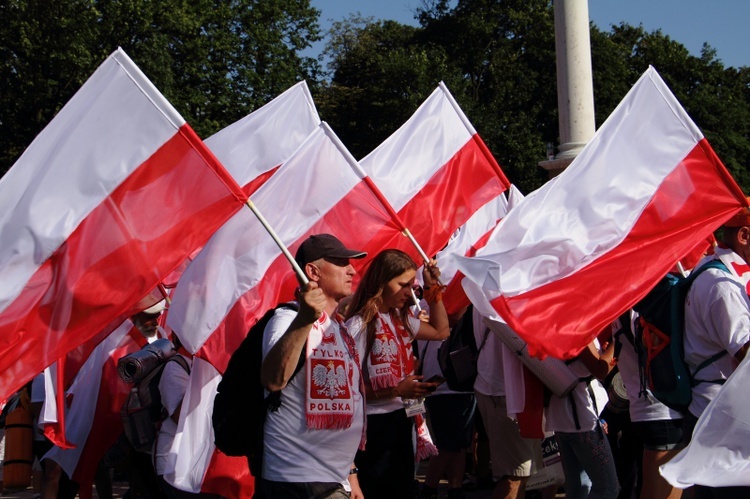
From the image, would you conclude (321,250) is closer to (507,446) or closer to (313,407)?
(313,407)

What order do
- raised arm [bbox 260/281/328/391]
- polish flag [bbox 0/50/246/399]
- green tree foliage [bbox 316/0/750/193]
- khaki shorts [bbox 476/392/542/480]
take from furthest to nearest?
green tree foliage [bbox 316/0/750/193] → khaki shorts [bbox 476/392/542/480] → polish flag [bbox 0/50/246/399] → raised arm [bbox 260/281/328/391]

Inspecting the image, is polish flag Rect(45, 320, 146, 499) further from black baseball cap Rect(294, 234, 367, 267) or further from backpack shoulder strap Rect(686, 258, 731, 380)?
backpack shoulder strap Rect(686, 258, 731, 380)

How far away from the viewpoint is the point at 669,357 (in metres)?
5.27

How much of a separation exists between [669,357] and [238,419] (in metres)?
2.13

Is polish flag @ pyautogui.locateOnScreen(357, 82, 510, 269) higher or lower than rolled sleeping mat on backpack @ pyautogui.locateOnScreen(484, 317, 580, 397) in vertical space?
higher

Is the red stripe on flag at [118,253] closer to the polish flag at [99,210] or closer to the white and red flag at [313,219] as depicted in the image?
the polish flag at [99,210]

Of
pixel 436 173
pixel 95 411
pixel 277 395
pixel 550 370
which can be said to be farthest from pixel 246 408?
pixel 436 173

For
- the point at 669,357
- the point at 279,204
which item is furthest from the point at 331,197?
the point at 669,357

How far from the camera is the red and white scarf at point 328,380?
442cm

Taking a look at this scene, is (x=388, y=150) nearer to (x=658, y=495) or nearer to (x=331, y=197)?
(x=331, y=197)

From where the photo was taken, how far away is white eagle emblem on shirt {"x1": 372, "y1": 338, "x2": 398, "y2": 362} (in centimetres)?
573

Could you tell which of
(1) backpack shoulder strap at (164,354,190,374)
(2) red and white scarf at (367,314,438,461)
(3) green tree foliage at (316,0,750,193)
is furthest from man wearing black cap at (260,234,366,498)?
(3) green tree foliage at (316,0,750,193)

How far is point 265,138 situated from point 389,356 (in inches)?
136

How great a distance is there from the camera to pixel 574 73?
13031 mm
